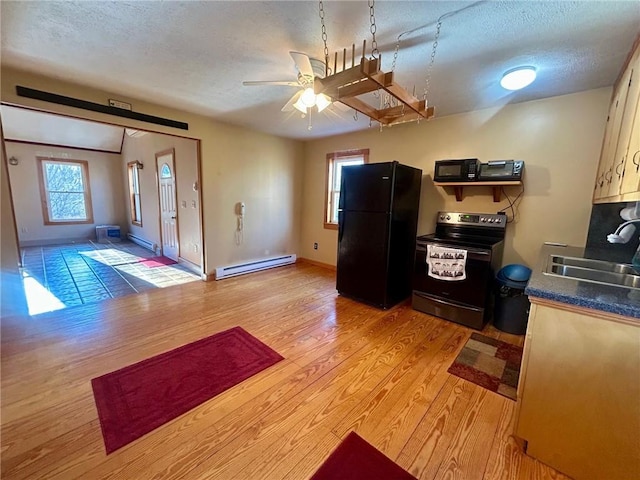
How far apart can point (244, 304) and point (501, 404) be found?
103 inches

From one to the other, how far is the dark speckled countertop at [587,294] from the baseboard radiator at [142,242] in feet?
21.7

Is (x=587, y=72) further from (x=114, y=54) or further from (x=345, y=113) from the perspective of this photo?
(x=114, y=54)

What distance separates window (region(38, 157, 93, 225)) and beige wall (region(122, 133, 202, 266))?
1.49 m

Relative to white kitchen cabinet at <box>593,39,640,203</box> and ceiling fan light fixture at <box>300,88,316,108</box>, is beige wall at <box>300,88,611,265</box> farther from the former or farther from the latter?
ceiling fan light fixture at <box>300,88,316,108</box>

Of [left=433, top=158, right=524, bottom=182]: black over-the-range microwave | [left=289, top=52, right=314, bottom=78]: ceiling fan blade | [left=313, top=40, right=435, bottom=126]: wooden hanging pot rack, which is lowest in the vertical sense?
[left=433, top=158, right=524, bottom=182]: black over-the-range microwave

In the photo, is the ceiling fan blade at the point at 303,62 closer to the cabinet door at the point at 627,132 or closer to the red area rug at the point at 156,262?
the cabinet door at the point at 627,132

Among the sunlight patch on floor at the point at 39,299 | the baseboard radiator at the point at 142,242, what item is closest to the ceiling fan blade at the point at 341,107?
the sunlight patch on floor at the point at 39,299

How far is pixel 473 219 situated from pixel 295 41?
2.62 m

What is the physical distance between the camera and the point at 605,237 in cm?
231

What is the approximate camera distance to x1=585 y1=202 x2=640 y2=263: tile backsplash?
2119mm

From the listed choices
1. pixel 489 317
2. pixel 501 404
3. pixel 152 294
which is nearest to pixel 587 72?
pixel 489 317

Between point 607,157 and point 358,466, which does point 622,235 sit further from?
point 358,466

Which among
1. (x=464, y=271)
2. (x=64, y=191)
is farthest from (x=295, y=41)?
(x=64, y=191)

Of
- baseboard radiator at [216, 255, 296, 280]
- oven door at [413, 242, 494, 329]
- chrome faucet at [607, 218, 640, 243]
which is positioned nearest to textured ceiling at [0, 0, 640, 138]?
chrome faucet at [607, 218, 640, 243]
